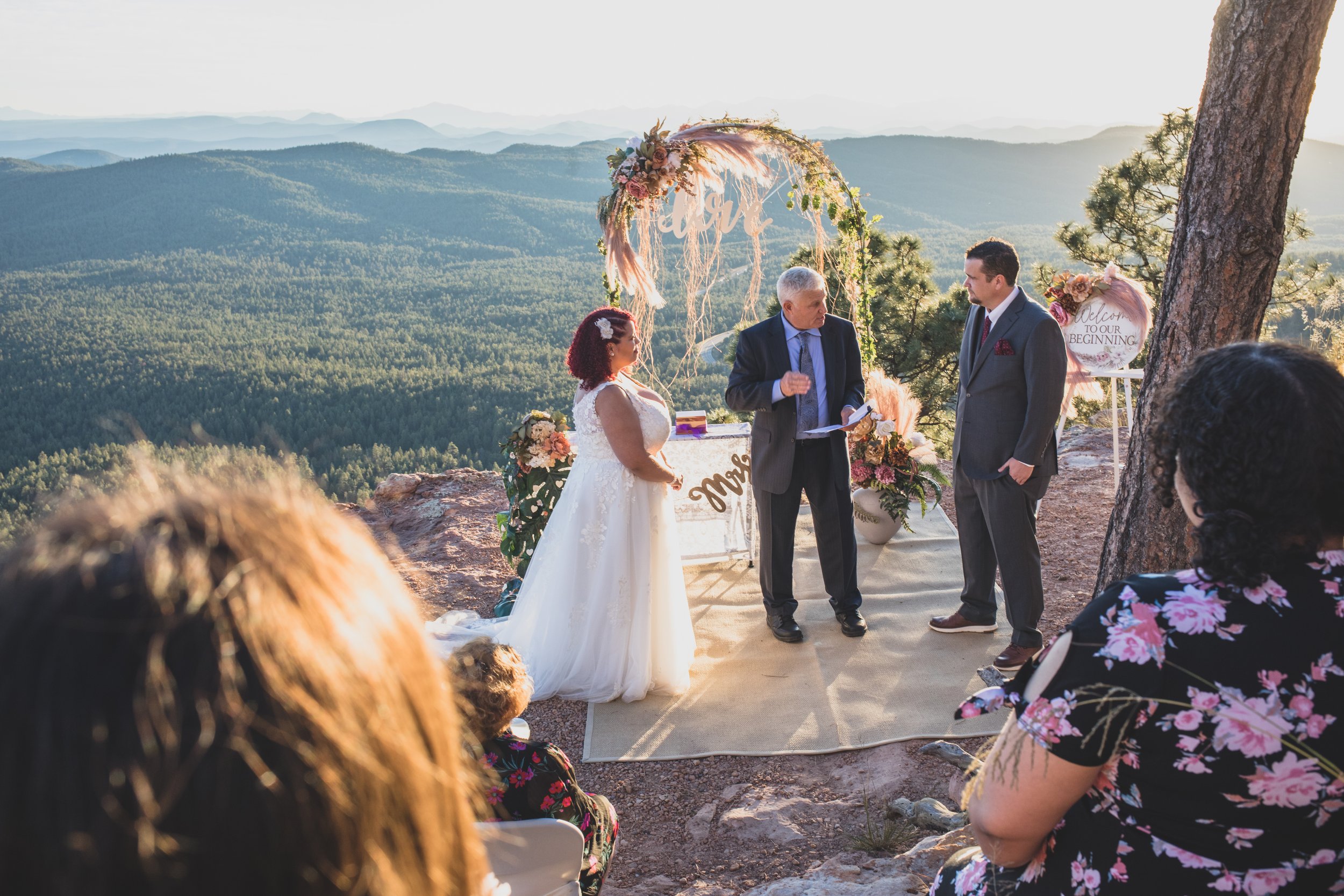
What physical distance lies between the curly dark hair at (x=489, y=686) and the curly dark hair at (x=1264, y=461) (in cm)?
150

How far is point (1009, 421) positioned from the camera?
4160 millimetres

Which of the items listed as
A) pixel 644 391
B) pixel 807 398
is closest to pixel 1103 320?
pixel 807 398

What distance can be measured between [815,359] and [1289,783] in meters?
3.63

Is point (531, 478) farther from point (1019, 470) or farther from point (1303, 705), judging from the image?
point (1303, 705)

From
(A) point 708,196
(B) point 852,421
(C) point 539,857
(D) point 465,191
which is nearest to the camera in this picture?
(C) point 539,857

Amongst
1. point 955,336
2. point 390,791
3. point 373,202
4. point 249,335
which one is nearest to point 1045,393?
point 390,791

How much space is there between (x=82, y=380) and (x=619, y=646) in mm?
24159

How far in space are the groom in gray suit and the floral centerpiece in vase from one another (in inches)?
59.4

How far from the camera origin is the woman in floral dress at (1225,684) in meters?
1.23

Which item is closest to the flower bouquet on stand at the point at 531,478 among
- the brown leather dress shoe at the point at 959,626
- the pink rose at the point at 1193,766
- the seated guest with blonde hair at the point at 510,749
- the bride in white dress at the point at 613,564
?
the bride in white dress at the point at 613,564

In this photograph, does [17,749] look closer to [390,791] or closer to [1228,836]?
[390,791]

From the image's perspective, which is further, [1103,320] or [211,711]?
[1103,320]

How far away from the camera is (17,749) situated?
471mm

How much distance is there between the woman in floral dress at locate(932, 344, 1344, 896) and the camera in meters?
1.23
